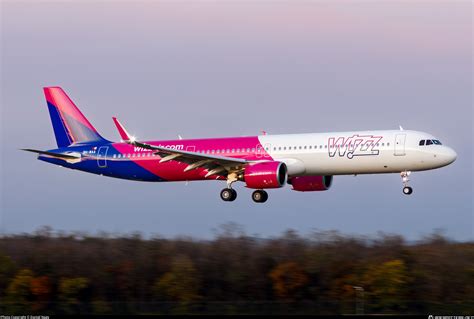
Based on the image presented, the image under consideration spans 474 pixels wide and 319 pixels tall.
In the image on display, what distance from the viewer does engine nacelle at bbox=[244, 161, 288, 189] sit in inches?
2338

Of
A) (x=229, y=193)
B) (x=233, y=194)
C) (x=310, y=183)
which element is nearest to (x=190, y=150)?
(x=229, y=193)

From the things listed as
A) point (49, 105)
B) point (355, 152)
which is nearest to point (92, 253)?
point (355, 152)

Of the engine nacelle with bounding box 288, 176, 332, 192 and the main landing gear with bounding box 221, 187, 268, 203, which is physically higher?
the engine nacelle with bounding box 288, 176, 332, 192

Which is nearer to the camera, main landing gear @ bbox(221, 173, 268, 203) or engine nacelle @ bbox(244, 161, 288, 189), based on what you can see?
engine nacelle @ bbox(244, 161, 288, 189)

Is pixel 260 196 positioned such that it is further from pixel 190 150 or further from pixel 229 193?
pixel 190 150

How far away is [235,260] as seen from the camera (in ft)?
162

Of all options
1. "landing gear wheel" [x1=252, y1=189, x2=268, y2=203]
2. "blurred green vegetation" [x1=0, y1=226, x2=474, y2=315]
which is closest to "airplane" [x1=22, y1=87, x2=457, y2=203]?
"landing gear wheel" [x1=252, y1=189, x2=268, y2=203]

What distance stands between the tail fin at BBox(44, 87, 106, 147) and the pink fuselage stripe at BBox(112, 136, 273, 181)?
279 cm

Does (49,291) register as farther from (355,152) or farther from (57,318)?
(355,152)

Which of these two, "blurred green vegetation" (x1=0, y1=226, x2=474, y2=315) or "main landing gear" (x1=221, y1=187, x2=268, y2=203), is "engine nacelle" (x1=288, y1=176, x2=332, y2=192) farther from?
"blurred green vegetation" (x1=0, y1=226, x2=474, y2=315)

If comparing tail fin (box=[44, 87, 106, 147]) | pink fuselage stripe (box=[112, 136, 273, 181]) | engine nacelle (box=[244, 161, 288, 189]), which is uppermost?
tail fin (box=[44, 87, 106, 147])

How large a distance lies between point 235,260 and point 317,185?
660 inches

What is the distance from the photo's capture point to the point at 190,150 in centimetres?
6397

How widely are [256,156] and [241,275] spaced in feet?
47.8
